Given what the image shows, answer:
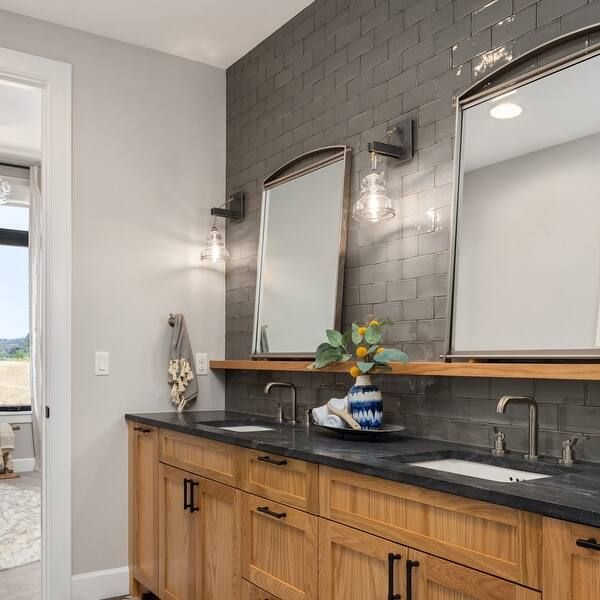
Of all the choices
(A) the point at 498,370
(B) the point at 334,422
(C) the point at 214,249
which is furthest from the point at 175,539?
(A) the point at 498,370

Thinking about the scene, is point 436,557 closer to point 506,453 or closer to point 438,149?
point 506,453

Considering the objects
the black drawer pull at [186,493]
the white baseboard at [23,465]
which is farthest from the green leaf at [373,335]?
the white baseboard at [23,465]

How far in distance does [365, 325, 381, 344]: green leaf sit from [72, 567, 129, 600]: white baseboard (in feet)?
6.00

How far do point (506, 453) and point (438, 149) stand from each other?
3.45ft

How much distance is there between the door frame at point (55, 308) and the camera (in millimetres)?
3172

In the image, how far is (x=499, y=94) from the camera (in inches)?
85.5

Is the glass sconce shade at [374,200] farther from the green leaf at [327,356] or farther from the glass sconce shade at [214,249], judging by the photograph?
the glass sconce shade at [214,249]

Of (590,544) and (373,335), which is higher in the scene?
(373,335)

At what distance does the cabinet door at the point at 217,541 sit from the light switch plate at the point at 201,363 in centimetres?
94

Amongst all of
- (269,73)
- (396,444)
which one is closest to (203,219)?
(269,73)

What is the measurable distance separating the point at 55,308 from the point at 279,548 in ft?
5.53

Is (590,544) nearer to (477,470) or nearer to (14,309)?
(477,470)

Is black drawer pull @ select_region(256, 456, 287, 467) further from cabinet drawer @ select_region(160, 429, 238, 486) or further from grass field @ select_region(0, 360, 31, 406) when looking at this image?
grass field @ select_region(0, 360, 31, 406)

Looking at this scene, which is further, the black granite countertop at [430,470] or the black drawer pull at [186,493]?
the black drawer pull at [186,493]
